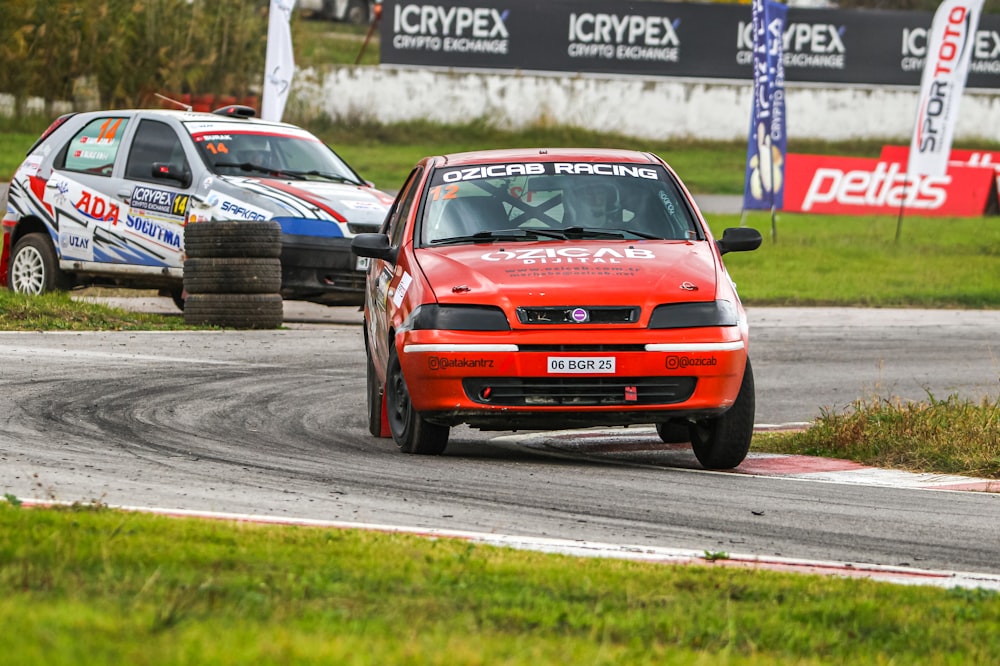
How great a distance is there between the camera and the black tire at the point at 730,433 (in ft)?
27.5

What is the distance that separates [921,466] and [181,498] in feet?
13.6

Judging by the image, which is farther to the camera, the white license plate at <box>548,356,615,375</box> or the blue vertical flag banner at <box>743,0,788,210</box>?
the blue vertical flag banner at <box>743,0,788,210</box>

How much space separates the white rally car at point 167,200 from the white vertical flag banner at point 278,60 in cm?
624

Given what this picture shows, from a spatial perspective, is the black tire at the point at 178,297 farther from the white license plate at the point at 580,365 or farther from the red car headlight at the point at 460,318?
the white license plate at the point at 580,365

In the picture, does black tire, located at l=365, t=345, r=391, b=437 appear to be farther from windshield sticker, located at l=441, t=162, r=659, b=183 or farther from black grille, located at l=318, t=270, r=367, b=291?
black grille, located at l=318, t=270, r=367, b=291

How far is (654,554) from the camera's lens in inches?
231

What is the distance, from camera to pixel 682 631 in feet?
14.8

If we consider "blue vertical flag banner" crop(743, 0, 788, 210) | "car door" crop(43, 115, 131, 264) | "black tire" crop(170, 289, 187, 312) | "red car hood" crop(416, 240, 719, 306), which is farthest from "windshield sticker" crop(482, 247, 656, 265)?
Result: "blue vertical flag banner" crop(743, 0, 788, 210)

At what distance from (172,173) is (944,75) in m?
15.0

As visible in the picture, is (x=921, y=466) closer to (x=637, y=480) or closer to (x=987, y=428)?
(x=987, y=428)

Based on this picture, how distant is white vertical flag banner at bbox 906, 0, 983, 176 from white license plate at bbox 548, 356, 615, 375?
62.1 ft

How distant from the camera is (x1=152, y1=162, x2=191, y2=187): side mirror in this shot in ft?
49.1

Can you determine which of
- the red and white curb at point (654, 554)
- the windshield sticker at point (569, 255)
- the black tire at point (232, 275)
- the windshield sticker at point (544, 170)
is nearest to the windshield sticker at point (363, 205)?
the black tire at point (232, 275)

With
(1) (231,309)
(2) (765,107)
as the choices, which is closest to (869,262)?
(2) (765,107)
